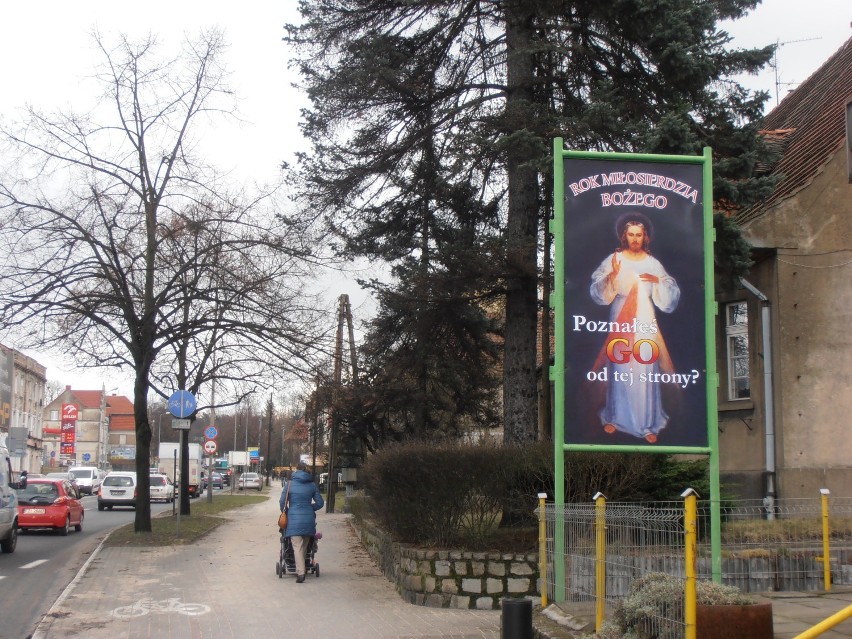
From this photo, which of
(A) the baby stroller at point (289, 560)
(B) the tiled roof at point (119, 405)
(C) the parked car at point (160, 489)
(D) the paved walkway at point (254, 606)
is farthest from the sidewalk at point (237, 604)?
(B) the tiled roof at point (119, 405)

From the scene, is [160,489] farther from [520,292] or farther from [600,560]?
[600,560]

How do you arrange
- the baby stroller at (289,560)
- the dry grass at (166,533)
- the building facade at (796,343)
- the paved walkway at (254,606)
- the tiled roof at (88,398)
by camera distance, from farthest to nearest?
the tiled roof at (88,398), the dry grass at (166,533), the building facade at (796,343), the baby stroller at (289,560), the paved walkway at (254,606)

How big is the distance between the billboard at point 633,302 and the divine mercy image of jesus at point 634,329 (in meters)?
0.01

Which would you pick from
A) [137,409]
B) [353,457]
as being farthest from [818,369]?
[353,457]

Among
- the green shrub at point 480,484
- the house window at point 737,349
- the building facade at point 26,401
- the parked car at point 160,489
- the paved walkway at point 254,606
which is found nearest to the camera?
the paved walkway at point 254,606

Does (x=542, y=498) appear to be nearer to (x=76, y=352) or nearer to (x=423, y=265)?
(x=423, y=265)

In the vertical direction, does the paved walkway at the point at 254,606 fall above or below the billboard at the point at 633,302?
below

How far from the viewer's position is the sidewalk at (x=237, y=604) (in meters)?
9.72

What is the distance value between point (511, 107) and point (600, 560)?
849 cm

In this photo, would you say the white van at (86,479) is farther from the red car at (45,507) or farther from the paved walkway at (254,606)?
the paved walkway at (254,606)

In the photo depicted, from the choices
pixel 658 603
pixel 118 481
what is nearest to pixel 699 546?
pixel 658 603

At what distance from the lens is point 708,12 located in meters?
13.2

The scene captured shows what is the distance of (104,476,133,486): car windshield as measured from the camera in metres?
39.1

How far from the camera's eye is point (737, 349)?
1744 cm
